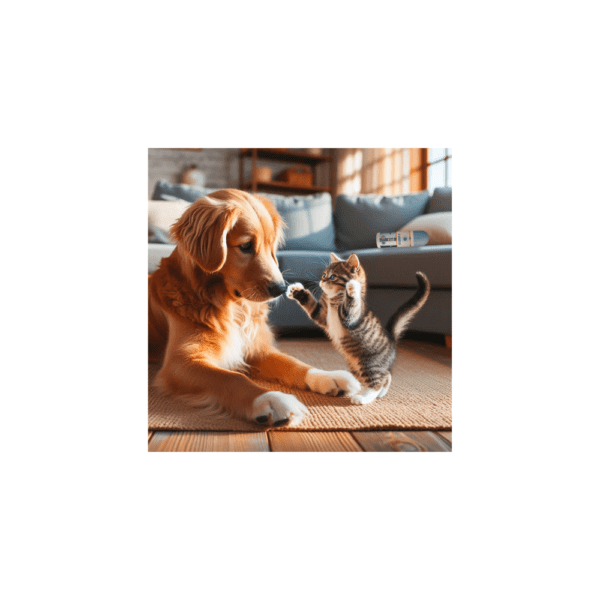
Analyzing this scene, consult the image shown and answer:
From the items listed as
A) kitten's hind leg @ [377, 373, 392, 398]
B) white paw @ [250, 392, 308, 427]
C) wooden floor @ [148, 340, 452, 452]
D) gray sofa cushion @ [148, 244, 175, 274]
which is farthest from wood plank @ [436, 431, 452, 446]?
gray sofa cushion @ [148, 244, 175, 274]

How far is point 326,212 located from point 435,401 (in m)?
0.69

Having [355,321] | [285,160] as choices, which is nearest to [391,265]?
[355,321]

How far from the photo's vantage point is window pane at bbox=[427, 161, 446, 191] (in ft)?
3.34

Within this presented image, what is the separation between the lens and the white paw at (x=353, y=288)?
0.98 meters

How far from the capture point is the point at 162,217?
1.06m

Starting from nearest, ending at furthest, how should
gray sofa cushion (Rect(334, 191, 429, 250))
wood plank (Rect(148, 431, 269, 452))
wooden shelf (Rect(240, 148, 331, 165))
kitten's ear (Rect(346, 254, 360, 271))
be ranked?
wood plank (Rect(148, 431, 269, 452)) < kitten's ear (Rect(346, 254, 360, 271)) < gray sofa cushion (Rect(334, 191, 429, 250)) < wooden shelf (Rect(240, 148, 331, 165))

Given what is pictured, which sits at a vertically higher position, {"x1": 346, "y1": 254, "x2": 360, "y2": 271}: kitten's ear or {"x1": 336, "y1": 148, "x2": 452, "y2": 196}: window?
{"x1": 336, "y1": 148, "x2": 452, "y2": 196}: window

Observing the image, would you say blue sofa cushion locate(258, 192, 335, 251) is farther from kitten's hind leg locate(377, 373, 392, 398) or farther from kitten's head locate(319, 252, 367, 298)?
kitten's hind leg locate(377, 373, 392, 398)

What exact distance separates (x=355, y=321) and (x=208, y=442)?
0.42 m

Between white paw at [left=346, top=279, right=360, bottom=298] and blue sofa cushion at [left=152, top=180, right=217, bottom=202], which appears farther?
blue sofa cushion at [left=152, top=180, right=217, bottom=202]

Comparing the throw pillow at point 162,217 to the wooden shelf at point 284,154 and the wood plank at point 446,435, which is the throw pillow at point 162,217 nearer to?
the wooden shelf at point 284,154

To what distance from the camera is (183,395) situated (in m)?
1.05
